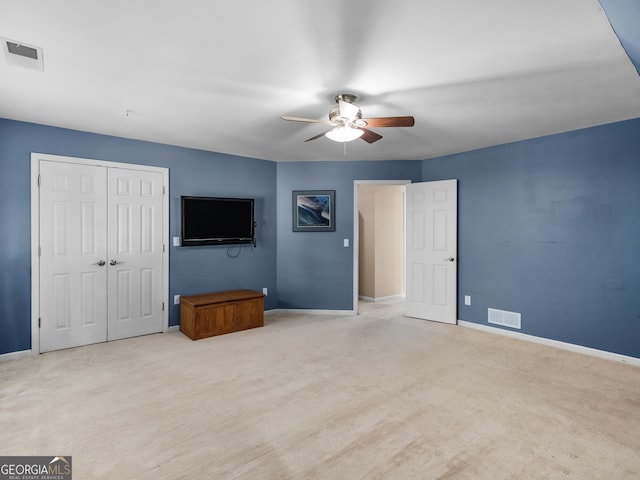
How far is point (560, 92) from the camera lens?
2.77m

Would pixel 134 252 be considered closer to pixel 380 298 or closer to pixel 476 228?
pixel 380 298

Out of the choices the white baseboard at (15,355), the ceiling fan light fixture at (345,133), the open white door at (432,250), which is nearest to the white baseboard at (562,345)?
the open white door at (432,250)

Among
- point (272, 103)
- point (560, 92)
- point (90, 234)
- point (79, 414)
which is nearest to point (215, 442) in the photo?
point (79, 414)

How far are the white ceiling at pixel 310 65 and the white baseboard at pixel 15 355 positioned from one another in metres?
2.35

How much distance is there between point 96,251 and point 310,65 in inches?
128

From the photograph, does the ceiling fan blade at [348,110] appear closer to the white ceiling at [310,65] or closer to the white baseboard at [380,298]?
the white ceiling at [310,65]

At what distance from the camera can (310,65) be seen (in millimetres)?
2314

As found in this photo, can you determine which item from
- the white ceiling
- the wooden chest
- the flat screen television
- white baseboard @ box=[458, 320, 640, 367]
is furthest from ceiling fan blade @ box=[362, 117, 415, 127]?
white baseboard @ box=[458, 320, 640, 367]

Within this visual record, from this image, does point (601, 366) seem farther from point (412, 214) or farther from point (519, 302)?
point (412, 214)

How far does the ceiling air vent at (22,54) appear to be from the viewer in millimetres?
2104

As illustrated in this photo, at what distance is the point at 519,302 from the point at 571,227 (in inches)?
41.7

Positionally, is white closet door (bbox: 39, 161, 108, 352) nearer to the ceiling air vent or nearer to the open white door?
the ceiling air vent

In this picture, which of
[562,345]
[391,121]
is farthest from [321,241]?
[562,345]

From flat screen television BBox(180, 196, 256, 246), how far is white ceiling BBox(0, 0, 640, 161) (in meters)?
1.08
